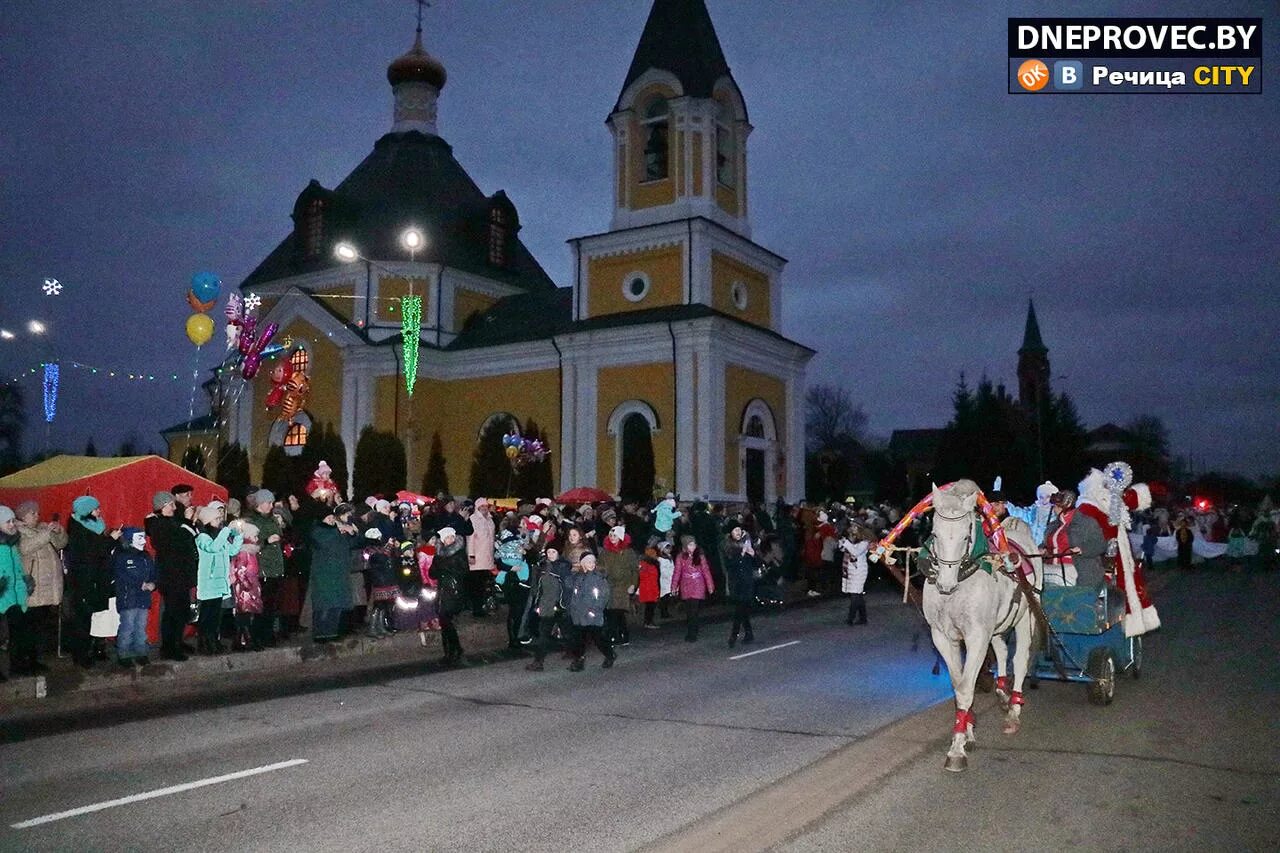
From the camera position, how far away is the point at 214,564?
12.1 m

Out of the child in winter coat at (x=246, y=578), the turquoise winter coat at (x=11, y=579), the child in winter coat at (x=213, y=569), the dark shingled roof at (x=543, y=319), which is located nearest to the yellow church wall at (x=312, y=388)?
the dark shingled roof at (x=543, y=319)

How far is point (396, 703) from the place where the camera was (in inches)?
404

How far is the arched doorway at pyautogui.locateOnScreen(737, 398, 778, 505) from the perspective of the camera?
32938 mm

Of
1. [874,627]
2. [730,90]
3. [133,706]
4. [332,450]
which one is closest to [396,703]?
[133,706]

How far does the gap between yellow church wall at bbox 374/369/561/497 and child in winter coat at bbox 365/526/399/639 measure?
66.2 feet

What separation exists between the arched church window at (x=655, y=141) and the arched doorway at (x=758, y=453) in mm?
8430

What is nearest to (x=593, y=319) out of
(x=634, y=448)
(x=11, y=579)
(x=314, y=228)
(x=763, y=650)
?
(x=634, y=448)

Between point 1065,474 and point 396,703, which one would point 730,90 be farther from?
point 396,703

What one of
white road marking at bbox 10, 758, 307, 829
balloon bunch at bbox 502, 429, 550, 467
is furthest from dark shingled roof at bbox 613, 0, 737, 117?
white road marking at bbox 10, 758, 307, 829

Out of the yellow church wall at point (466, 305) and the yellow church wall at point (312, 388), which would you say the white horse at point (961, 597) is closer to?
the yellow church wall at point (312, 388)

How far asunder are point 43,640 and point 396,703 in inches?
199

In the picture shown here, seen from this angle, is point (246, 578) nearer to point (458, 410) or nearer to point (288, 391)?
point (458, 410)

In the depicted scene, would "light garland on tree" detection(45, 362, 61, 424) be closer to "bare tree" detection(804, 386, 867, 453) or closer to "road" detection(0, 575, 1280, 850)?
"road" detection(0, 575, 1280, 850)

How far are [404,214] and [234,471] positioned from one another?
11.6 metres
